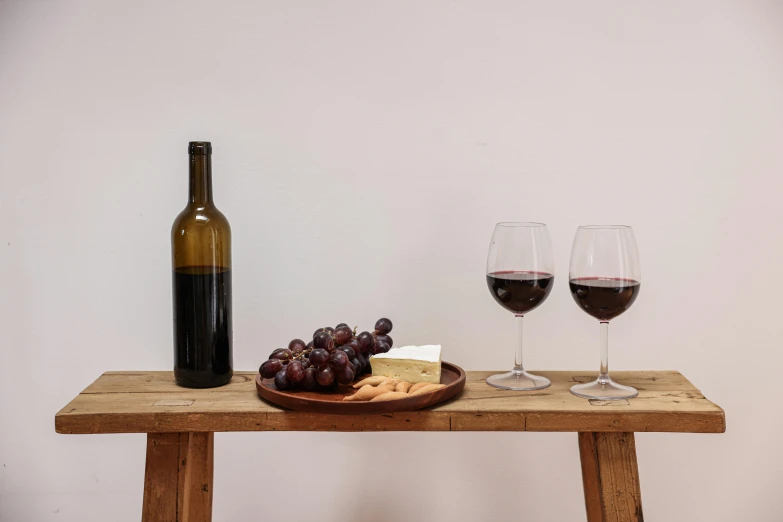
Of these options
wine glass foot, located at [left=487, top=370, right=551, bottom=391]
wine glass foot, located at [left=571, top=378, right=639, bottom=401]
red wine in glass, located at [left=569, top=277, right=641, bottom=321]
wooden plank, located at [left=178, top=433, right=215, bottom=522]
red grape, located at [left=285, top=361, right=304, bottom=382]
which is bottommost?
wooden plank, located at [left=178, top=433, right=215, bottom=522]

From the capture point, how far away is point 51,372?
159cm

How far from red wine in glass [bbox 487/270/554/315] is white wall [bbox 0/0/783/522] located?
16.8 inches

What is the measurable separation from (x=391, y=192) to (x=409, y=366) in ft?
1.74

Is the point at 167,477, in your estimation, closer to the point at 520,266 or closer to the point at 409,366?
the point at 409,366

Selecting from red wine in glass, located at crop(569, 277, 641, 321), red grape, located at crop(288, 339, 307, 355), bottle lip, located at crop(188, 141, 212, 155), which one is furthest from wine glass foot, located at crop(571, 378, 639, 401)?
bottle lip, located at crop(188, 141, 212, 155)

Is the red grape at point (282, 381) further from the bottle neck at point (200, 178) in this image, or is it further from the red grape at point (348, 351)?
the bottle neck at point (200, 178)

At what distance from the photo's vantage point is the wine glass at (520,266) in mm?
1134

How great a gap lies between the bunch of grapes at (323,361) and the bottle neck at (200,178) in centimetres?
27

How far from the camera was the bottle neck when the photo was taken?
1.14 m

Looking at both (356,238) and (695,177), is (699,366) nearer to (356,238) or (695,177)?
(695,177)

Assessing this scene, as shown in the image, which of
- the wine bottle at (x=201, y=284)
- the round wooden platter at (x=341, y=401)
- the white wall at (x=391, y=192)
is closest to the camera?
the round wooden platter at (x=341, y=401)

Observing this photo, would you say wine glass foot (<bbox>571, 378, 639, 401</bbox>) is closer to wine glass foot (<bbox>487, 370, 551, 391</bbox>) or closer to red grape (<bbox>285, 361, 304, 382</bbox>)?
wine glass foot (<bbox>487, 370, 551, 391</bbox>)

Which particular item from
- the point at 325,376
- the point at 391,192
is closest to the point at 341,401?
the point at 325,376

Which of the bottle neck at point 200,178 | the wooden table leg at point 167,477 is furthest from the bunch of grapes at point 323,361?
the bottle neck at point 200,178
